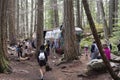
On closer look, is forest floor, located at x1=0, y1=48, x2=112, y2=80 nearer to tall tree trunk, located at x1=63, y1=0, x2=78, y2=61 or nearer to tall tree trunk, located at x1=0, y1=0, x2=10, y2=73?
tall tree trunk, located at x1=0, y1=0, x2=10, y2=73

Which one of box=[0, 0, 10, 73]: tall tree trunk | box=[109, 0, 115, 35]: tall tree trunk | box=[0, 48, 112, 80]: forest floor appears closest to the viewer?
box=[0, 48, 112, 80]: forest floor

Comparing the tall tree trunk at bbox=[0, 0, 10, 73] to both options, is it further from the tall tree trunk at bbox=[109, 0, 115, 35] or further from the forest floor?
the tall tree trunk at bbox=[109, 0, 115, 35]

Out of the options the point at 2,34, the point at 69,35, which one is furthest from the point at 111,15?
the point at 2,34

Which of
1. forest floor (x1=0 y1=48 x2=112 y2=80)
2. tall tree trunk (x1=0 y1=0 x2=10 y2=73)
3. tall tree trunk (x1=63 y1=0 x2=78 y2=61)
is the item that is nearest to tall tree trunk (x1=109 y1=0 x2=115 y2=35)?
forest floor (x1=0 y1=48 x2=112 y2=80)

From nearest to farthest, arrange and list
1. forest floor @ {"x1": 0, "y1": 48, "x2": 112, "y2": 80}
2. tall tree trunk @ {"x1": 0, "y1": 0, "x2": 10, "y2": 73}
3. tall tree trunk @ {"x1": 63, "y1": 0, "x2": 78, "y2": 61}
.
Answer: forest floor @ {"x1": 0, "y1": 48, "x2": 112, "y2": 80}, tall tree trunk @ {"x1": 0, "y1": 0, "x2": 10, "y2": 73}, tall tree trunk @ {"x1": 63, "y1": 0, "x2": 78, "y2": 61}

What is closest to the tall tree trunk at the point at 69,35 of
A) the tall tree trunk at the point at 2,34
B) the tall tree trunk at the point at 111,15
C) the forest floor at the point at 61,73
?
the forest floor at the point at 61,73

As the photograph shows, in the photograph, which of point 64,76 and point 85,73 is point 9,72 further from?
point 85,73

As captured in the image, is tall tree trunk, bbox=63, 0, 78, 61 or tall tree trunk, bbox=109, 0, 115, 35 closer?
tall tree trunk, bbox=63, 0, 78, 61

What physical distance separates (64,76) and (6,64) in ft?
9.78

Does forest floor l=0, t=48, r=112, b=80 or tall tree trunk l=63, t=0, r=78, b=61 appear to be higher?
tall tree trunk l=63, t=0, r=78, b=61

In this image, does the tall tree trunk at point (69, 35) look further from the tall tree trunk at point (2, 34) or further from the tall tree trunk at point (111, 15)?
the tall tree trunk at point (111, 15)

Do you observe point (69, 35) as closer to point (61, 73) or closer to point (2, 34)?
point (61, 73)

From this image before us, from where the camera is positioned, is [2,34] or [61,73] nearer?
[2,34]

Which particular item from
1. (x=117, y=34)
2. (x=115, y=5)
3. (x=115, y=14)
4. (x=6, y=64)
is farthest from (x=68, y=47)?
(x=115, y=5)
